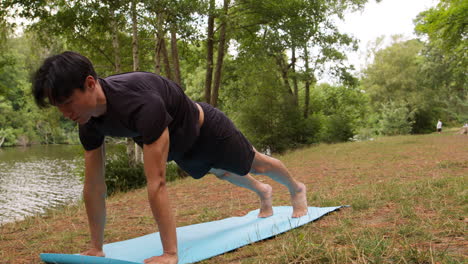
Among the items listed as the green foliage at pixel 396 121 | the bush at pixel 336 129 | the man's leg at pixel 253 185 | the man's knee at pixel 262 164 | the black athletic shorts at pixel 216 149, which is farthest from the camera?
the green foliage at pixel 396 121

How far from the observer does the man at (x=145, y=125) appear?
201 cm

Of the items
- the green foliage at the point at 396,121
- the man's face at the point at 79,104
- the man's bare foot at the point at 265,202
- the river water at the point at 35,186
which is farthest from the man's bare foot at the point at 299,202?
the green foliage at the point at 396,121

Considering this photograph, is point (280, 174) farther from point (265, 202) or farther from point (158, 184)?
point (158, 184)

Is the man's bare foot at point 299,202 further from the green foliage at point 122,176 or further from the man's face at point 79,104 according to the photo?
the green foliage at point 122,176

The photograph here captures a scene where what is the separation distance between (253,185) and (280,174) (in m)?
0.31

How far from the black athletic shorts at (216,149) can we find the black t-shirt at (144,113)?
6.1 inches

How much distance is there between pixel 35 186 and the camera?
14469mm

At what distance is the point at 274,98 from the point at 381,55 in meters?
25.0

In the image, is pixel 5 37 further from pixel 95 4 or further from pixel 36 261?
pixel 36 261

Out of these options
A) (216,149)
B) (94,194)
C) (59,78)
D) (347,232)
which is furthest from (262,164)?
(59,78)

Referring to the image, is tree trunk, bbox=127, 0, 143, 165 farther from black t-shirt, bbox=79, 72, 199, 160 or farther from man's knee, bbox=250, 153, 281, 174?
black t-shirt, bbox=79, 72, 199, 160

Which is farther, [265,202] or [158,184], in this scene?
[265,202]

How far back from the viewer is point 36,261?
9.04 feet

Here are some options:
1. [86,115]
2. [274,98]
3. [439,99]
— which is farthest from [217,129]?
[439,99]
